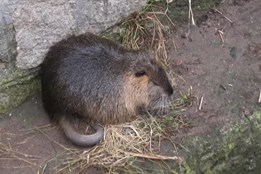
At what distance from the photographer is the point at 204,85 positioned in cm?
421

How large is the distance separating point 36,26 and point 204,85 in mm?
1031

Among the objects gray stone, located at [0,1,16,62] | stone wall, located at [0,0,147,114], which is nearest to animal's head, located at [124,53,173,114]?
stone wall, located at [0,0,147,114]

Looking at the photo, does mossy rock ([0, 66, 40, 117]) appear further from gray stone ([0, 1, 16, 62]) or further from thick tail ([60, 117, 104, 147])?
thick tail ([60, 117, 104, 147])

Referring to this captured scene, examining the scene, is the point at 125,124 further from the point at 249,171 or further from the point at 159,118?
the point at 249,171

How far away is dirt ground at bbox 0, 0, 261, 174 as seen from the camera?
12.7 ft

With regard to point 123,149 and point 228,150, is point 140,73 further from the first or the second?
point 228,150

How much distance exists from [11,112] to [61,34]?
51cm

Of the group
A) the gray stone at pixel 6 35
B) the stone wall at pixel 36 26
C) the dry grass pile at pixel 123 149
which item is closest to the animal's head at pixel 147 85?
the dry grass pile at pixel 123 149

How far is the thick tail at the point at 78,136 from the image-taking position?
3.86m

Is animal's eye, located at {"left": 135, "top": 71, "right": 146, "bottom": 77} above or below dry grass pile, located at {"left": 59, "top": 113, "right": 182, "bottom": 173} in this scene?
above

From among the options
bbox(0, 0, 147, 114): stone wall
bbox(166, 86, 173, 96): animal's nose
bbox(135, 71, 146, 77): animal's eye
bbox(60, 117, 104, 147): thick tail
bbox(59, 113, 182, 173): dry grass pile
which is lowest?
bbox(59, 113, 182, 173): dry grass pile

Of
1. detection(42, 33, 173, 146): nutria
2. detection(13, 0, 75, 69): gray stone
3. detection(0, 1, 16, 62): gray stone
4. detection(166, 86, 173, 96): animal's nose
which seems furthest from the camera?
detection(166, 86, 173, 96): animal's nose

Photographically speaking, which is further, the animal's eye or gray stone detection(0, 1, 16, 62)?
the animal's eye

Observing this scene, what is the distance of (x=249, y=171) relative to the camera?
417cm
